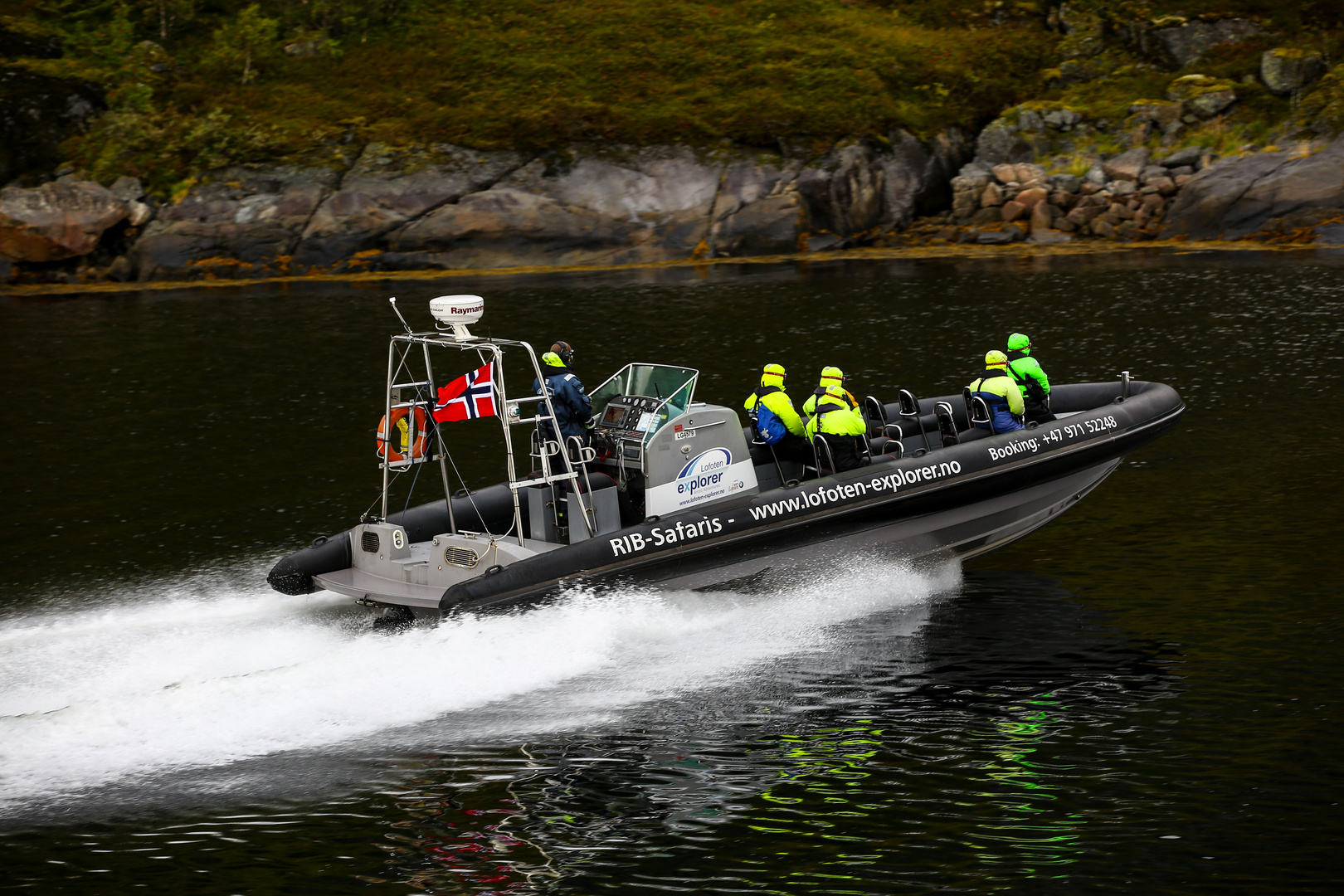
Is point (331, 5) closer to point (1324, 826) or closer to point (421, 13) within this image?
point (421, 13)

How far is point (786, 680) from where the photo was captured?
9328 millimetres

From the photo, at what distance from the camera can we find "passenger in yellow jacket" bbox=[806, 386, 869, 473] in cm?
1109

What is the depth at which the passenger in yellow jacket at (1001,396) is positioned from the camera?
11961 mm

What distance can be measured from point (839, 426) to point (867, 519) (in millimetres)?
798

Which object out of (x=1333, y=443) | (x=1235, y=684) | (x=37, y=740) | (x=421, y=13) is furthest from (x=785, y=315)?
(x=421, y=13)

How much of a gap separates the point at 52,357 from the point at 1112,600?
1971cm

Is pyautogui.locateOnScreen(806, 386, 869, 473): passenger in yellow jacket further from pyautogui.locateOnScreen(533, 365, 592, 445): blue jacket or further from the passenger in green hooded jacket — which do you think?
pyautogui.locateOnScreen(533, 365, 592, 445): blue jacket

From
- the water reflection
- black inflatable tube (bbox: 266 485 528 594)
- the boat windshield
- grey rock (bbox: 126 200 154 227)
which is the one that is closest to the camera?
the water reflection

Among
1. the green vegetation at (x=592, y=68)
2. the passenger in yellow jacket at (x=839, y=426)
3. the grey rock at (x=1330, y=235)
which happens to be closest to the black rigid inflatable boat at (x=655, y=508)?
the passenger in yellow jacket at (x=839, y=426)

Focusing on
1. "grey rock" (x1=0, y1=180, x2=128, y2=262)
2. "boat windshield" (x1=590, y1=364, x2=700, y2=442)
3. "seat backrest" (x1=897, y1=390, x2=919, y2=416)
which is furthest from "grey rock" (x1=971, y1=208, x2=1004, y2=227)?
"boat windshield" (x1=590, y1=364, x2=700, y2=442)

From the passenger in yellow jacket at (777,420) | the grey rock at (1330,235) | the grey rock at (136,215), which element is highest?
the grey rock at (136,215)

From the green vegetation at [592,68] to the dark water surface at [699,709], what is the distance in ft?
74.1

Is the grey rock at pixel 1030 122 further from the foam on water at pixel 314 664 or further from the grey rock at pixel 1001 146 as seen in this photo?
the foam on water at pixel 314 664

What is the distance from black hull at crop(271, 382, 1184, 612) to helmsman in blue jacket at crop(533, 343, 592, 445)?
0.94m
